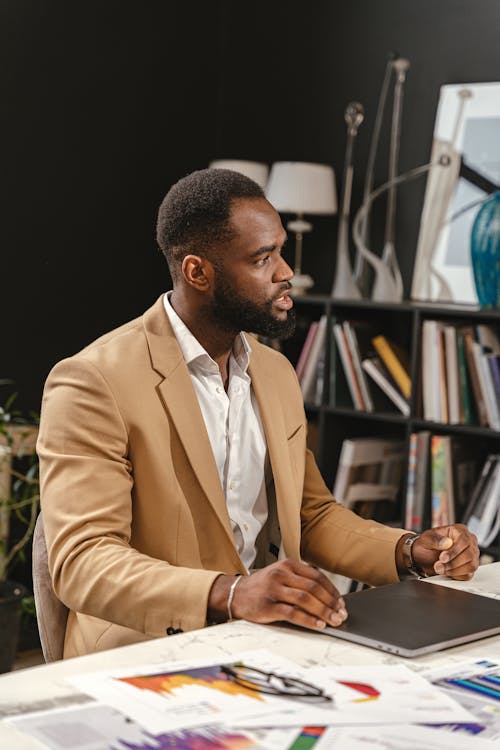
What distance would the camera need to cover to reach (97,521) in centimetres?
178

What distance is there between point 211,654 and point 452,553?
0.62m

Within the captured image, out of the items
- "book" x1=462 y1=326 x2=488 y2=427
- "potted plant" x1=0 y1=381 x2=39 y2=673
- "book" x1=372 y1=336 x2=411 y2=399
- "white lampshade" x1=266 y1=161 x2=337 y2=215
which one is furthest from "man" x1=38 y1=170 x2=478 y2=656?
"white lampshade" x1=266 y1=161 x2=337 y2=215

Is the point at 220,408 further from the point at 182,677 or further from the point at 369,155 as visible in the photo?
the point at 369,155

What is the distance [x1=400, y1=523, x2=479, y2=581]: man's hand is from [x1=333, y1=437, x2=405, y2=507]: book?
6.22 ft

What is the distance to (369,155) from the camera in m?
4.23

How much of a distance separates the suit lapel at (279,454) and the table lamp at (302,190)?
1.91 meters

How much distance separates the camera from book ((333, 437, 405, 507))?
12.5 ft

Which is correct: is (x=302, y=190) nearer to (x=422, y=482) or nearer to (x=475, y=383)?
(x=475, y=383)

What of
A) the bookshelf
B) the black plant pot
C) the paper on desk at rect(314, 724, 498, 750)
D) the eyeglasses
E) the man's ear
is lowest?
the black plant pot

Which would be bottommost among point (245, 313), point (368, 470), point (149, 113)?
point (368, 470)

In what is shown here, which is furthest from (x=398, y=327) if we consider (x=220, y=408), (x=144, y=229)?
(x=220, y=408)

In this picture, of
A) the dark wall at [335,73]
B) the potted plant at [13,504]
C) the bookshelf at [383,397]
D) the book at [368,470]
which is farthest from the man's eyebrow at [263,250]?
the dark wall at [335,73]

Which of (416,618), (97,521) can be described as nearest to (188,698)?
(416,618)

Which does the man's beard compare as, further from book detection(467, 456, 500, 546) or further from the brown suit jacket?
book detection(467, 456, 500, 546)
